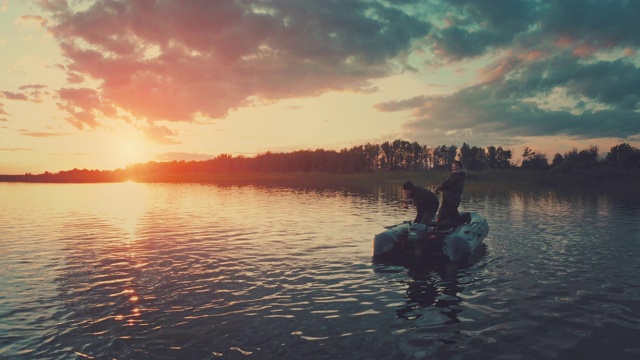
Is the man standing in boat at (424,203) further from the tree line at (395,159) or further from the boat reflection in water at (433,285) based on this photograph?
the tree line at (395,159)

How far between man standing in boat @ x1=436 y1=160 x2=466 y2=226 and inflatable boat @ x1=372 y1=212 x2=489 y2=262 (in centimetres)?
119

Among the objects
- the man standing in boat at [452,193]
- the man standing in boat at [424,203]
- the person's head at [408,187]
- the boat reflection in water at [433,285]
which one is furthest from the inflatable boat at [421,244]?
the person's head at [408,187]

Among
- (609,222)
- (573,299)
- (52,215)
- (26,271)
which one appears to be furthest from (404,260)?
(52,215)

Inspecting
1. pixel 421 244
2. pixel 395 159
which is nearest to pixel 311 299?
pixel 421 244

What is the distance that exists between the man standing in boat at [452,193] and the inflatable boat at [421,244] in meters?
1.19

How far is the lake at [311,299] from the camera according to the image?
8203 millimetres

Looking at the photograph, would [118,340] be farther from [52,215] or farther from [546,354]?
[52,215]

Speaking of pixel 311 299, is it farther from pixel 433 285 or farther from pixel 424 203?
pixel 424 203

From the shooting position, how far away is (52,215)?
35.2 m

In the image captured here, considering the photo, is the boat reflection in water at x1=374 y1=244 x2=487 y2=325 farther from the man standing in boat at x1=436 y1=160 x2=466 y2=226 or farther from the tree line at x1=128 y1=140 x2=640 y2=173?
the tree line at x1=128 y1=140 x2=640 y2=173

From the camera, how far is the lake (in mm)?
8203

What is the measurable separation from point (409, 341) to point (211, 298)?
5569mm

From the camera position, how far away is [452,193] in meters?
17.4

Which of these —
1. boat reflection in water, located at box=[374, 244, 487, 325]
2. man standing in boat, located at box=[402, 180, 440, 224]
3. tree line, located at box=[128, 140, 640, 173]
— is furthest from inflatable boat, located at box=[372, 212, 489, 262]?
tree line, located at box=[128, 140, 640, 173]
